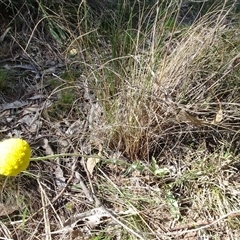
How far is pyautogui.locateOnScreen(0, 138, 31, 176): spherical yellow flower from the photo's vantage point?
116cm

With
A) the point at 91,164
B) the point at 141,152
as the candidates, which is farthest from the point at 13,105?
the point at 141,152

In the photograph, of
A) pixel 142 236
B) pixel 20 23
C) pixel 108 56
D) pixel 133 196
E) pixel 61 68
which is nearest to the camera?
pixel 142 236

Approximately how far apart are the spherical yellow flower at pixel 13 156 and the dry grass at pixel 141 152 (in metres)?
0.33

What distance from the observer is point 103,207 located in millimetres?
1584

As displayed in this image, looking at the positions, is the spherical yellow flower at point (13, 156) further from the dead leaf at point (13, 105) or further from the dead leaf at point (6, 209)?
the dead leaf at point (13, 105)

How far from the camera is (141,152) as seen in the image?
1.74m

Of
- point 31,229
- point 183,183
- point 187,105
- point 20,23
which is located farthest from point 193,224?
point 20,23

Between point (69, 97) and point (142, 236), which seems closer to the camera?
point (142, 236)

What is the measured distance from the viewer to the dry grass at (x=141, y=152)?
61.6 inches

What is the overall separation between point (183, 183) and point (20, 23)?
122cm

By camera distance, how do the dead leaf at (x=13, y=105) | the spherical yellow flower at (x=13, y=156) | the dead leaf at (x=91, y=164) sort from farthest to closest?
the dead leaf at (x=13, y=105) < the dead leaf at (x=91, y=164) < the spherical yellow flower at (x=13, y=156)

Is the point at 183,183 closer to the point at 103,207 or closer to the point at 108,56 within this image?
the point at 103,207

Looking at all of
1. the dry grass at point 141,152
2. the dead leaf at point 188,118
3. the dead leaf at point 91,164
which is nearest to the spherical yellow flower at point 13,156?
the dry grass at point 141,152

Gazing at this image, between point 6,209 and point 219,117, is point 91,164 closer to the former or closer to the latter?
point 6,209
